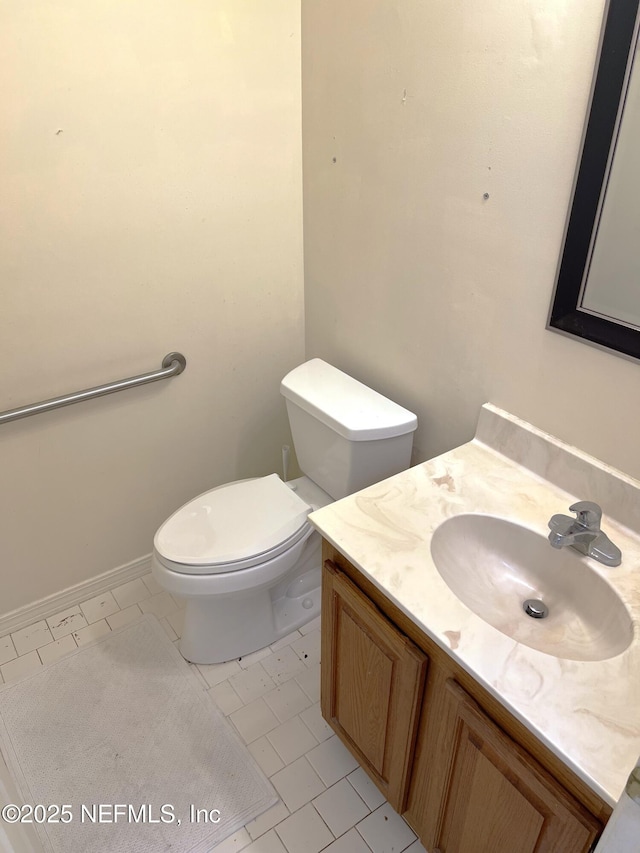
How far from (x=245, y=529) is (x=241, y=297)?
2.45 ft

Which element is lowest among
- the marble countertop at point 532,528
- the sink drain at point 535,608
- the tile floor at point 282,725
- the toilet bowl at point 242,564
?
the tile floor at point 282,725

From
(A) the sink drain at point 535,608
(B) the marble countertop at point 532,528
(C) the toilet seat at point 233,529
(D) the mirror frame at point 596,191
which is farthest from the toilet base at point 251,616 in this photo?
(D) the mirror frame at point 596,191

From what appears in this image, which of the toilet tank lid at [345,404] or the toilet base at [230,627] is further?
the toilet base at [230,627]

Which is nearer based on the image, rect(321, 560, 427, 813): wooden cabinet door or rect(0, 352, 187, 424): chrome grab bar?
rect(321, 560, 427, 813): wooden cabinet door

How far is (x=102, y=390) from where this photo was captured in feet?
6.06

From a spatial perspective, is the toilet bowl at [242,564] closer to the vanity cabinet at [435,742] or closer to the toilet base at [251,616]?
the toilet base at [251,616]

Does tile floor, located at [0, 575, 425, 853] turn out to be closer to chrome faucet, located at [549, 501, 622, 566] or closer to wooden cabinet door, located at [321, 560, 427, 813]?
wooden cabinet door, located at [321, 560, 427, 813]

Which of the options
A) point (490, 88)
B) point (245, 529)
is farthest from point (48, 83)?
point (245, 529)

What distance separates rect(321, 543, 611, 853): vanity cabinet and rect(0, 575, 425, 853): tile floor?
175 mm

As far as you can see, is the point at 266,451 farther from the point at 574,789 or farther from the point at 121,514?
the point at 574,789

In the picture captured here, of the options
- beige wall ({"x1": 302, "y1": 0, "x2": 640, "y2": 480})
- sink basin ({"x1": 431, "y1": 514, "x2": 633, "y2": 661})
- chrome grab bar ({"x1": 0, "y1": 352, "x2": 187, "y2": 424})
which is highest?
beige wall ({"x1": 302, "y1": 0, "x2": 640, "y2": 480})

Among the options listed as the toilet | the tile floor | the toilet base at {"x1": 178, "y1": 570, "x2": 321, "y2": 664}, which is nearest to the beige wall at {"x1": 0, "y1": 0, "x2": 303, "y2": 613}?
the tile floor

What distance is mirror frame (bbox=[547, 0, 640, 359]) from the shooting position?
1.06 metres

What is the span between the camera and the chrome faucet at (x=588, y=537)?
1.20 m
